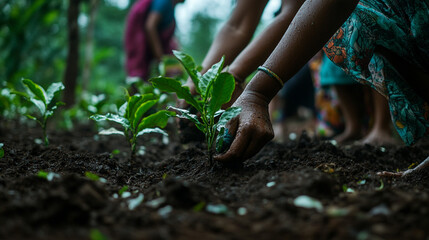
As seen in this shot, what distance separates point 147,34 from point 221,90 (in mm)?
3707

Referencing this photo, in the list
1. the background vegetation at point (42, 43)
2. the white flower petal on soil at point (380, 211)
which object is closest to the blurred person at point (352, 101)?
the background vegetation at point (42, 43)

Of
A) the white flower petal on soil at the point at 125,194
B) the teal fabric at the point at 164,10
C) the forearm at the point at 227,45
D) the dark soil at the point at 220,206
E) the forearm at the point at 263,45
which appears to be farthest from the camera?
the teal fabric at the point at 164,10

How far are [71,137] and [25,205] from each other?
2282 mm

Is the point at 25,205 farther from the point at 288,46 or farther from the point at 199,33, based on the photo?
the point at 199,33

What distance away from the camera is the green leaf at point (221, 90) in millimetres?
1360

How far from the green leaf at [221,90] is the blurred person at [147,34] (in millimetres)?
3427

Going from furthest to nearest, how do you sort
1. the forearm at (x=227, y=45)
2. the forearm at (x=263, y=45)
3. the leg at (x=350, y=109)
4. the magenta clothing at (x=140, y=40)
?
1. the magenta clothing at (x=140, y=40)
2. the leg at (x=350, y=109)
3. the forearm at (x=227, y=45)
4. the forearm at (x=263, y=45)

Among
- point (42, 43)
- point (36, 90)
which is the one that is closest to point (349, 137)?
point (36, 90)

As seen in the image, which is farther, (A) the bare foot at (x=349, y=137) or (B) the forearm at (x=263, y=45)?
(A) the bare foot at (x=349, y=137)

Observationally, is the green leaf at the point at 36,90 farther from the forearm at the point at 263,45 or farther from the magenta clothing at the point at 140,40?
the magenta clothing at the point at 140,40

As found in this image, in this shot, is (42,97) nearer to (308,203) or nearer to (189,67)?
(189,67)

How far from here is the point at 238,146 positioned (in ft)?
4.58

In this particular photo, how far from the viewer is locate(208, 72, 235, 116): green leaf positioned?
136 cm

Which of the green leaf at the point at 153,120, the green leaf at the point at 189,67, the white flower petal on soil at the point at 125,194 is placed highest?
the green leaf at the point at 189,67
